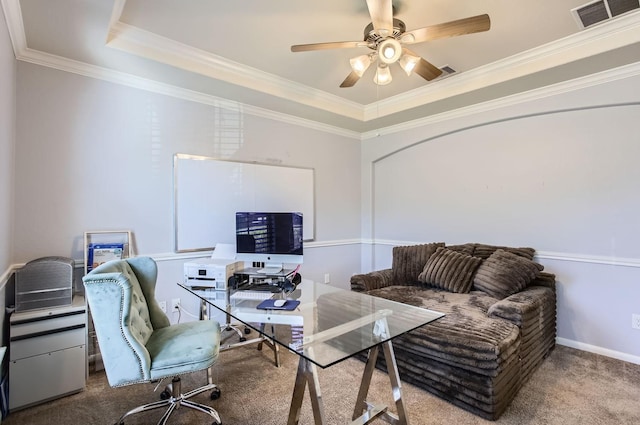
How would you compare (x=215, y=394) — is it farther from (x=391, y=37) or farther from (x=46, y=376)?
(x=391, y=37)

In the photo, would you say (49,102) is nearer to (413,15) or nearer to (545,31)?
(413,15)

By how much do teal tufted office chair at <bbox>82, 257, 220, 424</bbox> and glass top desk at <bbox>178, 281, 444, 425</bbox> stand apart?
283 mm

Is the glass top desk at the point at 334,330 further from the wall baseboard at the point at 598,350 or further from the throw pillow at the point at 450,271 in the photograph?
the wall baseboard at the point at 598,350

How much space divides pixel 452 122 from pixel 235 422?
376 cm

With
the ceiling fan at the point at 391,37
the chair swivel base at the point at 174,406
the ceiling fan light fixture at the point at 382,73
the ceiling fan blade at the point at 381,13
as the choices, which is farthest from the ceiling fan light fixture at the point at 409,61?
the chair swivel base at the point at 174,406

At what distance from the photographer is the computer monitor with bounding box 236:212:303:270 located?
112 inches

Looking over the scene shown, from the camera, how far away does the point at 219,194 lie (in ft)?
11.5

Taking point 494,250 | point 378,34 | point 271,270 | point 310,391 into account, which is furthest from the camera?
point 494,250

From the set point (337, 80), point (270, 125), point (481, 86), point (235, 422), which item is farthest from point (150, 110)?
point (481, 86)

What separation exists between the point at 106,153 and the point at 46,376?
177 centimetres

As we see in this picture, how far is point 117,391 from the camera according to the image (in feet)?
7.76

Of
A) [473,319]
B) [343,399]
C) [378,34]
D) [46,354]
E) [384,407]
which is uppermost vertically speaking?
[378,34]

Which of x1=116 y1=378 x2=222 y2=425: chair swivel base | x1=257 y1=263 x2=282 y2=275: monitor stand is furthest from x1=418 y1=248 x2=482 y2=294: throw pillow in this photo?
x1=116 y1=378 x2=222 y2=425: chair swivel base

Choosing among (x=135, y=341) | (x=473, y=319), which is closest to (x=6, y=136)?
(x=135, y=341)
